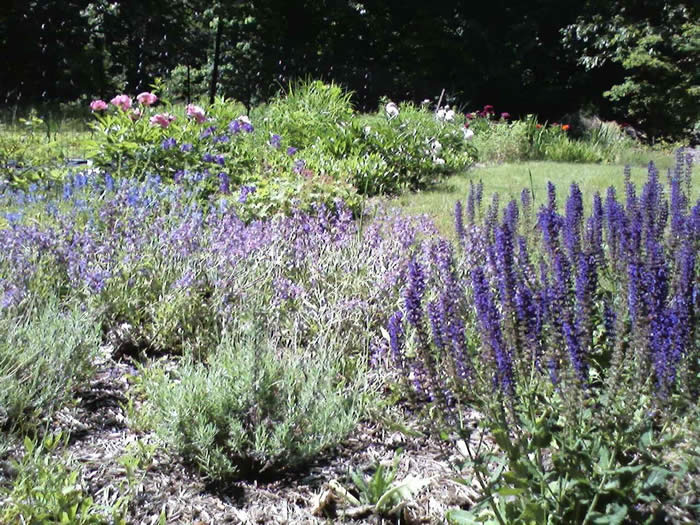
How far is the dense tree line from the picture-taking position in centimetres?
1653

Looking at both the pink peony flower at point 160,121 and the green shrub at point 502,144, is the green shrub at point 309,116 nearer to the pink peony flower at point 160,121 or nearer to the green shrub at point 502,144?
→ the pink peony flower at point 160,121

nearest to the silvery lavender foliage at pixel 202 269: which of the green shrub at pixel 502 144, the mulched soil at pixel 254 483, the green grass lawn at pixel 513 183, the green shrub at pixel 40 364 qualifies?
the green shrub at pixel 40 364

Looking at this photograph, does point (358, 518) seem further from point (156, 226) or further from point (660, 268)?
point (156, 226)

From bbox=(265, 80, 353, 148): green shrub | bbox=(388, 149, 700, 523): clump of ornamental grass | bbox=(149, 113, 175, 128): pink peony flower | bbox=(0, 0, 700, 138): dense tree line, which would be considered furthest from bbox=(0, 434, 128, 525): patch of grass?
bbox=(0, 0, 700, 138): dense tree line

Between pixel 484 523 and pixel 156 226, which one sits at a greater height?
pixel 156 226

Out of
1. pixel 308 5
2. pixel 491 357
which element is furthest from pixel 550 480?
pixel 308 5

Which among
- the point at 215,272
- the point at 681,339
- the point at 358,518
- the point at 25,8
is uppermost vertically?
the point at 25,8

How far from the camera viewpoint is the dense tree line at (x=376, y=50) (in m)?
16.5

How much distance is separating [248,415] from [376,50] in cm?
1676

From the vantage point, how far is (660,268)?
202 cm

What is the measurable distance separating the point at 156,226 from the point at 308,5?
15.2 m

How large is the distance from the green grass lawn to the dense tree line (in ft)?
25.4

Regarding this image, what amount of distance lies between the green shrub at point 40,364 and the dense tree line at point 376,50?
13737 millimetres

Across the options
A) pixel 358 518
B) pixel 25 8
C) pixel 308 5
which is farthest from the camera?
pixel 308 5
